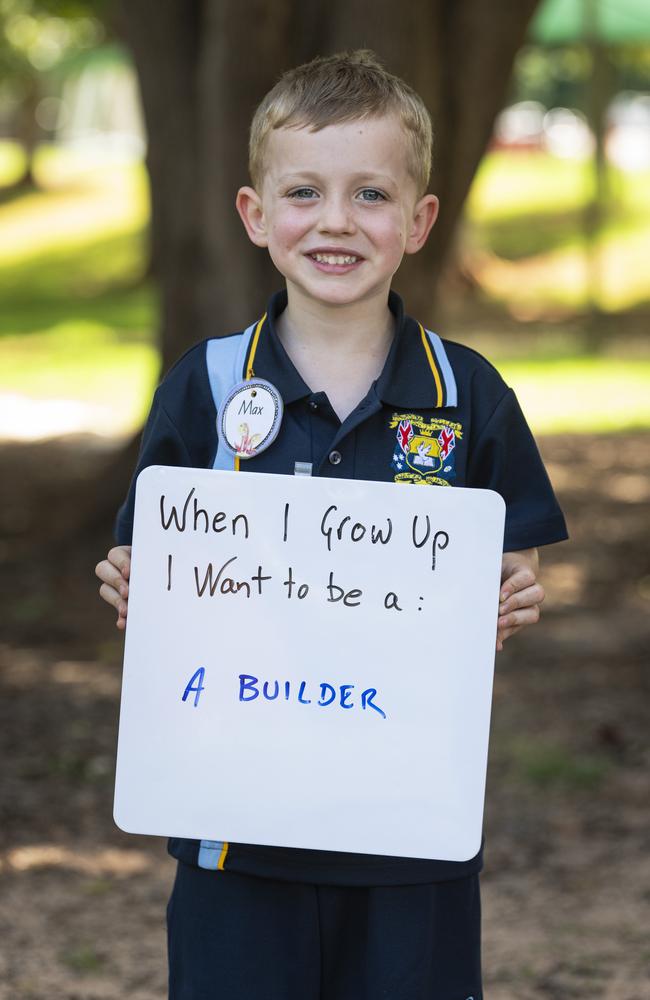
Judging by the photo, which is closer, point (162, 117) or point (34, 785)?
point (34, 785)

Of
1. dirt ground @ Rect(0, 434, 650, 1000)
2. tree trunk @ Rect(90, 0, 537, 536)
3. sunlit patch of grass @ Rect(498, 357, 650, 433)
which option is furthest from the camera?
sunlit patch of grass @ Rect(498, 357, 650, 433)

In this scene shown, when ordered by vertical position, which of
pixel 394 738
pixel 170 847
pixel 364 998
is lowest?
pixel 364 998

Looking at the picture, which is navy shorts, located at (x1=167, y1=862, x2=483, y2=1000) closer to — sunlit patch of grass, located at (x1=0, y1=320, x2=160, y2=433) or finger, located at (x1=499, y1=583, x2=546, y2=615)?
finger, located at (x1=499, y1=583, x2=546, y2=615)

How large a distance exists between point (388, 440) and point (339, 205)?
0.35m

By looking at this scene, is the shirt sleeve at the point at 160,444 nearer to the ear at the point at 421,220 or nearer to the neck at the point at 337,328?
the neck at the point at 337,328

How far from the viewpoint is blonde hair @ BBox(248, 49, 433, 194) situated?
2074 millimetres

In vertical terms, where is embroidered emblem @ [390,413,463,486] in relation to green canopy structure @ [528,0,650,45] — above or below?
below

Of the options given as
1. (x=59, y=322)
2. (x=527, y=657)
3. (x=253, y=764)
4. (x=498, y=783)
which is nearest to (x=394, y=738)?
(x=253, y=764)

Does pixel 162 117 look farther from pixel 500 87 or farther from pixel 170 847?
pixel 170 847

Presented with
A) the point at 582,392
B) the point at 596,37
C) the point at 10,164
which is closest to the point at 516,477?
the point at 582,392

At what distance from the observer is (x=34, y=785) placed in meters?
4.60

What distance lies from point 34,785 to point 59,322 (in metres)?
13.7

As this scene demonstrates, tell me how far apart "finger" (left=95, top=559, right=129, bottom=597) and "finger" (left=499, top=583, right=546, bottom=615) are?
553mm

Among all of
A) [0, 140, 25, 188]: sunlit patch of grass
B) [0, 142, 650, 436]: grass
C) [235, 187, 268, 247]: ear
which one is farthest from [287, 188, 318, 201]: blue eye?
[0, 140, 25, 188]: sunlit patch of grass
